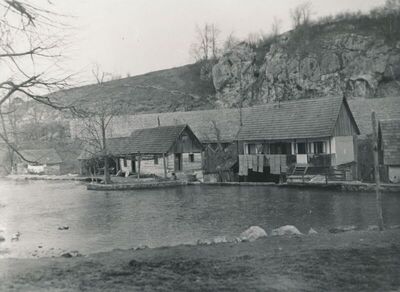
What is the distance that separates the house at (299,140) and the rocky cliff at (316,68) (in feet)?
81.2

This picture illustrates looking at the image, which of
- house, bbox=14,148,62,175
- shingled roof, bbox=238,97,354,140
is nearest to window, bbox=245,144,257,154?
shingled roof, bbox=238,97,354,140

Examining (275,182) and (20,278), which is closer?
(20,278)

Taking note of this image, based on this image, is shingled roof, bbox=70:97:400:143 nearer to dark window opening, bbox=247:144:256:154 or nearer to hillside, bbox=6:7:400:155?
hillside, bbox=6:7:400:155

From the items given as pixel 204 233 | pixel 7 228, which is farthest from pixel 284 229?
pixel 7 228

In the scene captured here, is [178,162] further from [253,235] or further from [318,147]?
[253,235]

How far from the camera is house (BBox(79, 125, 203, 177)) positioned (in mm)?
45281

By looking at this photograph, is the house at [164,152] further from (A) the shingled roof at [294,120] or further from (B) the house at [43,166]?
(B) the house at [43,166]

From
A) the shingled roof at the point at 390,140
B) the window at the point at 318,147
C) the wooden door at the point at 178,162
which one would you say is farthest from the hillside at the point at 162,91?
the shingled roof at the point at 390,140

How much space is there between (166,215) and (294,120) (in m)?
19.9

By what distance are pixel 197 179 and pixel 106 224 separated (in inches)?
836

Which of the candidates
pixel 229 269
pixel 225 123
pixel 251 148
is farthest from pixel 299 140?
pixel 229 269

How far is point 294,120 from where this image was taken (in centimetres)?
4025

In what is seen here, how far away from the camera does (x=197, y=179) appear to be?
4266cm

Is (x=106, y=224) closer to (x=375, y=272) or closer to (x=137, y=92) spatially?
(x=375, y=272)
